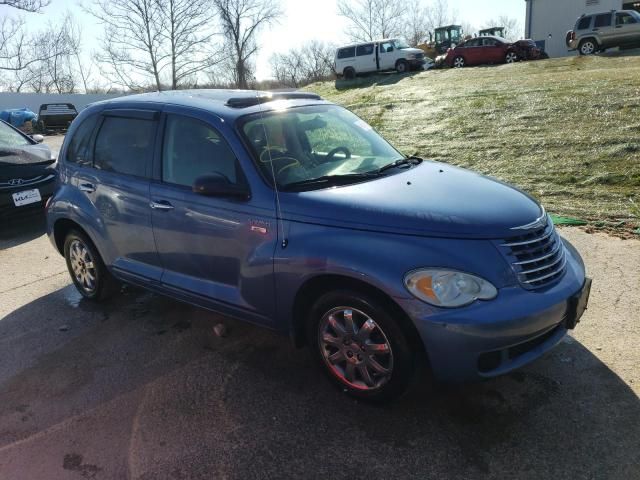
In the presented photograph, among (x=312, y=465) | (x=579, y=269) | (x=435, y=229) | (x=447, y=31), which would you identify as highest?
(x=447, y=31)

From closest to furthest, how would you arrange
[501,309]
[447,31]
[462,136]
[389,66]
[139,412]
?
[501,309], [139,412], [462,136], [389,66], [447,31]

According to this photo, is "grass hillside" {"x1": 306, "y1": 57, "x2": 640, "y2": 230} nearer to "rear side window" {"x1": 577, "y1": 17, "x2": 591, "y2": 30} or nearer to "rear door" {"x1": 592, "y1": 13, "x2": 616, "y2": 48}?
"rear door" {"x1": 592, "y1": 13, "x2": 616, "y2": 48}

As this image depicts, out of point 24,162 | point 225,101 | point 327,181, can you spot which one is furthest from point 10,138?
point 327,181

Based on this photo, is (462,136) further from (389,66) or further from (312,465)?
(389,66)

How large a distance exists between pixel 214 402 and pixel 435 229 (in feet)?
5.57

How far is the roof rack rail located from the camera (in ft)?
12.3

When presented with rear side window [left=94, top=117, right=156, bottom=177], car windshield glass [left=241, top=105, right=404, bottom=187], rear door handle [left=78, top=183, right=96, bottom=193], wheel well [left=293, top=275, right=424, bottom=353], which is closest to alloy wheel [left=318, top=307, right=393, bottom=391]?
wheel well [left=293, top=275, right=424, bottom=353]

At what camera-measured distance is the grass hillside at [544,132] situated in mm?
6859

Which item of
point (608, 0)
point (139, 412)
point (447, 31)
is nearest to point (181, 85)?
point (447, 31)

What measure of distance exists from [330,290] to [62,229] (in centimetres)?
319

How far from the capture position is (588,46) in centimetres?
2241

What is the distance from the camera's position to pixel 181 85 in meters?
38.9

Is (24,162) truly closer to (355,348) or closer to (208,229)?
(208,229)

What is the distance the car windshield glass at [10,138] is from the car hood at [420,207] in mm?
6537
